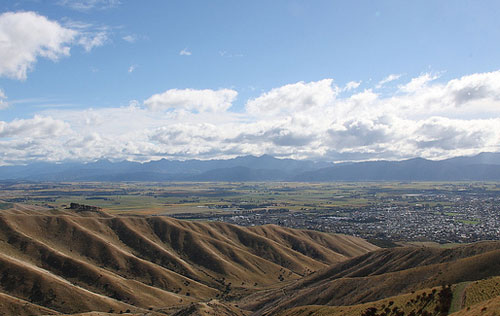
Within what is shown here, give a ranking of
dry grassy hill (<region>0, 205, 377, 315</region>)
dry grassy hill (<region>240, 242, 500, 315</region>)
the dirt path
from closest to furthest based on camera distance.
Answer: the dirt path → dry grassy hill (<region>240, 242, 500, 315</region>) → dry grassy hill (<region>0, 205, 377, 315</region>)

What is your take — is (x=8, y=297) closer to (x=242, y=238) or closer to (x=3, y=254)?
(x=3, y=254)

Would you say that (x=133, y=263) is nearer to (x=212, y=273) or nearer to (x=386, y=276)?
(x=212, y=273)

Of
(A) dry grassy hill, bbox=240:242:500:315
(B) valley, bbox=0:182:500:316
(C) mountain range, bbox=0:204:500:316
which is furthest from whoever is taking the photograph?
(A) dry grassy hill, bbox=240:242:500:315

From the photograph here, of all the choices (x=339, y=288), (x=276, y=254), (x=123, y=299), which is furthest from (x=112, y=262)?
(x=339, y=288)

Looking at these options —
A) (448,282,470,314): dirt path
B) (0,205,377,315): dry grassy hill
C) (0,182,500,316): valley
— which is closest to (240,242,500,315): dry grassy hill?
(0,182,500,316): valley

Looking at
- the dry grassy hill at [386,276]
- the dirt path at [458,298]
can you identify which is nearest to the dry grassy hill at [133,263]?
the dry grassy hill at [386,276]

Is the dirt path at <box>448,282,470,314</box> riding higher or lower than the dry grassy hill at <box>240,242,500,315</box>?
higher

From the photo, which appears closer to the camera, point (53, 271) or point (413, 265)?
point (413, 265)

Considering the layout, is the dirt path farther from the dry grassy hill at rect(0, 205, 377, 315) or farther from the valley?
the dry grassy hill at rect(0, 205, 377, 315)

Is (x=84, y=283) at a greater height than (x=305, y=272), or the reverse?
(x=84, y=283)
